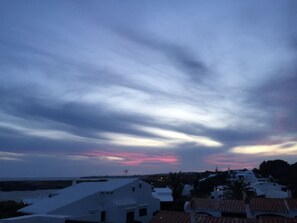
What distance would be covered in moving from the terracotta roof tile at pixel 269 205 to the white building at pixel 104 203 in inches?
492

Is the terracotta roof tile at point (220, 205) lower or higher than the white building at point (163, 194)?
lower

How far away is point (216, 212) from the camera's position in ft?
112

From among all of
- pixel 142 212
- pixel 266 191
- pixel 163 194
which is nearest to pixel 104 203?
pixel 142 212

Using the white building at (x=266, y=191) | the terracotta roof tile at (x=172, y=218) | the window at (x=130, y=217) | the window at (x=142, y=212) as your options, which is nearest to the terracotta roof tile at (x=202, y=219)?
the terracotta roof tile at (x=172, y=218)

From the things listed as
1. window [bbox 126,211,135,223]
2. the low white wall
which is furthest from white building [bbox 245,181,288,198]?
the low white wall

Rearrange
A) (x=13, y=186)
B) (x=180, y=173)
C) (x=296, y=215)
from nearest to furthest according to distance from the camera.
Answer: (x=296, y=215) < (x=180, y=173) < (x=13, y=186)

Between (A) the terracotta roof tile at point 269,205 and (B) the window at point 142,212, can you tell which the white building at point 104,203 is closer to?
(B) the window at point 142,212

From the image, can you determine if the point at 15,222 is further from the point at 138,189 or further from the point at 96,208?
the point at 138,189

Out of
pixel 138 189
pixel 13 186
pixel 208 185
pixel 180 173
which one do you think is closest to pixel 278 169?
pixel 208 185

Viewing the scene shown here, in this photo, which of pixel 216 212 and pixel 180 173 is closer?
pixel 216 212

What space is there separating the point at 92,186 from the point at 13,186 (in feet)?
420

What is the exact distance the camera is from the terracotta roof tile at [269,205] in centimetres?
3072

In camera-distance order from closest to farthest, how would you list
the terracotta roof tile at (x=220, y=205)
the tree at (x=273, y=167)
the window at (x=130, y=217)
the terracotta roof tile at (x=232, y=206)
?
the terracotta roof tile at (x=232, y=206) → the terracotta roof tile at (x=220, y=205) → the window at (x=130, y=217) → the tree at (x=273, y=167)

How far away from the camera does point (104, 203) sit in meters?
34.0
